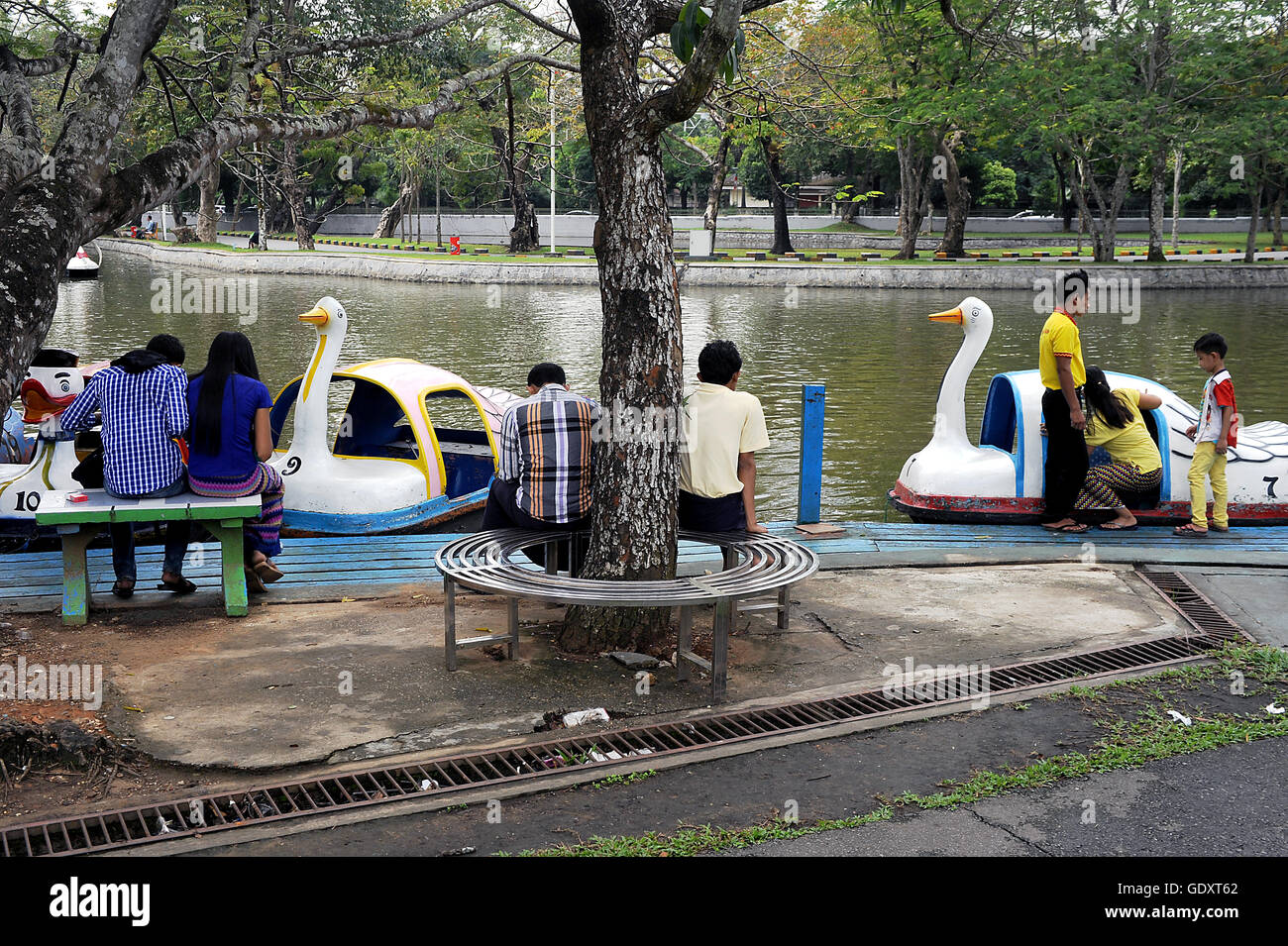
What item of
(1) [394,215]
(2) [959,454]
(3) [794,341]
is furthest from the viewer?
(1) [394,215]

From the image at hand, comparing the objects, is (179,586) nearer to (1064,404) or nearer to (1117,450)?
(1064,404)

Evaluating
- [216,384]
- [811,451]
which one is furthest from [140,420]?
[811,451]

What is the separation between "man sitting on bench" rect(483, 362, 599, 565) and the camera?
6.29 m

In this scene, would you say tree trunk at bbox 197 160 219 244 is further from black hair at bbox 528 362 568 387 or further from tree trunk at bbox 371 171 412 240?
black hair at bbox 528 362 568 387

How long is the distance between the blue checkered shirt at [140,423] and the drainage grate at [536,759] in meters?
2.58

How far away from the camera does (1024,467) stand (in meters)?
9.12

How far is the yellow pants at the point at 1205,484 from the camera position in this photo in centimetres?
876

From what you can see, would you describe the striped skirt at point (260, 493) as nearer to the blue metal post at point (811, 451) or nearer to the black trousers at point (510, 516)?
the black trousers at point (510, 516)

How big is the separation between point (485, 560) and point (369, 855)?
201cm

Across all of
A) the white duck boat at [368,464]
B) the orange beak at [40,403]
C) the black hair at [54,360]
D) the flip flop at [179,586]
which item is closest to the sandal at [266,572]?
the flip flop at [179,586]

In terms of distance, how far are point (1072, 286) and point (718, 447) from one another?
3487 mm

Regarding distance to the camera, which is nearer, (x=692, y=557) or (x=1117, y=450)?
(x=692, y=557)

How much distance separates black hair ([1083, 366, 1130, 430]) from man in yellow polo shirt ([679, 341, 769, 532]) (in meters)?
3.35

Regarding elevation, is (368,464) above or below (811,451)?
below
